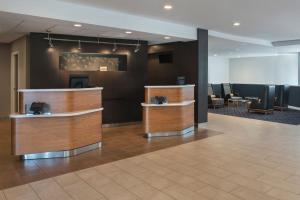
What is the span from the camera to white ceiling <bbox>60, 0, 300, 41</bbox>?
4.82 metres

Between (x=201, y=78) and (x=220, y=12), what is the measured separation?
2.31 metres

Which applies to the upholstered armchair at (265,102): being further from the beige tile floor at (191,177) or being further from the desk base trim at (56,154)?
the desk base trim at (56,154)

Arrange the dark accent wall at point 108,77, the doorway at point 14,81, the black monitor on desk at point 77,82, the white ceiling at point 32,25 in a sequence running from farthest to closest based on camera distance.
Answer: the doorway at point 14,81 → the dark accent wall at point 108,77 → the black monitor on desk at point 77,82 → the white ceiling at point 32,25

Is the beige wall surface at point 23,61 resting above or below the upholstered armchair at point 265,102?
above

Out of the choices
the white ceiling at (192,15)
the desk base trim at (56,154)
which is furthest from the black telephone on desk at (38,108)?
the white ceiling at (192,15)

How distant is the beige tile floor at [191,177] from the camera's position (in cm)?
325

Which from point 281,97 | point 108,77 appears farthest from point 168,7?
point 281,97

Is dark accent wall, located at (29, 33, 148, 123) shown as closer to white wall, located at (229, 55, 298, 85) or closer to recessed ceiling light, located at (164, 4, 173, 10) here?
recessed ceiling light, located at (164, 4, 173, 10)

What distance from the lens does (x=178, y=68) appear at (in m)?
8.19

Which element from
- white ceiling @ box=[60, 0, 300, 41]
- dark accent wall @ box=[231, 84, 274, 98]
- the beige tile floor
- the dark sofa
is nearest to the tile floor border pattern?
the beige tile floor

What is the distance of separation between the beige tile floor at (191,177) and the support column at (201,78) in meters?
2.00

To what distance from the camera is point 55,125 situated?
183 inches

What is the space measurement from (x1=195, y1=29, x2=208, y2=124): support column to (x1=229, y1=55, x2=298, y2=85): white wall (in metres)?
7.35

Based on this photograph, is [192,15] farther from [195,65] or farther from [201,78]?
[201,78]
